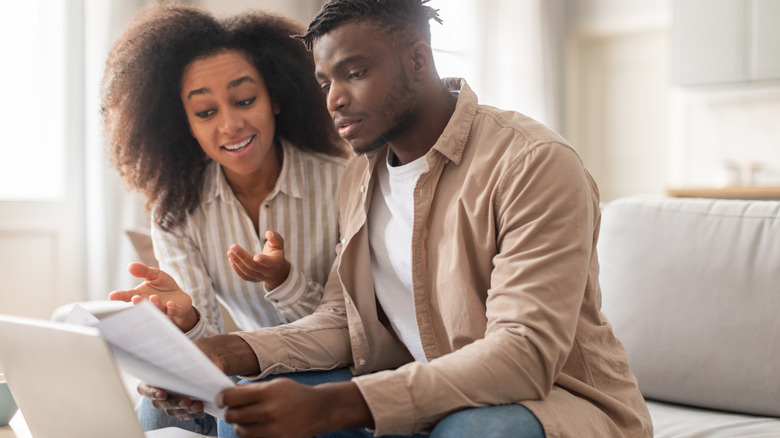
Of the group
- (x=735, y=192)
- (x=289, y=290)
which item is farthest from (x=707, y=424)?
(x=735, y=192)

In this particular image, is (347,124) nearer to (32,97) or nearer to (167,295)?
(167,295)

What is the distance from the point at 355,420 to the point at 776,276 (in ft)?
3.29

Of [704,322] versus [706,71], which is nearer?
[704,322]

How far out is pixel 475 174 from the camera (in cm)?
123

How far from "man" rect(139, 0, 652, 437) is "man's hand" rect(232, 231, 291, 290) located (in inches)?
4.4

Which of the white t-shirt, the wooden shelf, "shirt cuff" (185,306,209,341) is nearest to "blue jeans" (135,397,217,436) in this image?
"shirt cuff" (185,306,209,341)

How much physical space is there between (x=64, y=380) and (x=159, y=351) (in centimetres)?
19

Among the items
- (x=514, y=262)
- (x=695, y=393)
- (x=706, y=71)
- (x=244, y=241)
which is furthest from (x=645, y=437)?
(x=706, y=71)

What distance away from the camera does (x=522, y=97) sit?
5.44 meters

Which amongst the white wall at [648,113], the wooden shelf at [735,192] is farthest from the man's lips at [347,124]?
the white wall at [648,113]


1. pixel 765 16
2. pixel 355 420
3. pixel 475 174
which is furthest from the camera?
pixel 765 16

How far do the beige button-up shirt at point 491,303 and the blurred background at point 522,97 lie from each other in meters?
2.21

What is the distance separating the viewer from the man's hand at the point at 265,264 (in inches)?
56.7

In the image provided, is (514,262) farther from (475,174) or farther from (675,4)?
(675,4)
